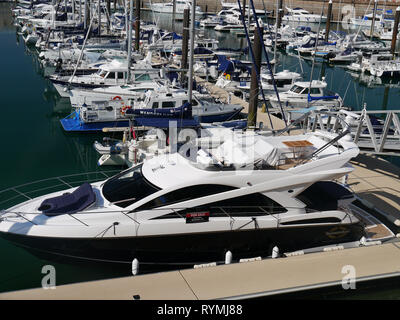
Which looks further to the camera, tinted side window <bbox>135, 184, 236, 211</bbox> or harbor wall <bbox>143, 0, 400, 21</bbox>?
harbor wall <bbox>143, 0, 400, 21</bbox>

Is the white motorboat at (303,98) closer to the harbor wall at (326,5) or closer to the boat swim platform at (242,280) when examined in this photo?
the boat swim platform at (242,280)

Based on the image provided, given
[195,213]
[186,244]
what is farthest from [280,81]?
[186,244]

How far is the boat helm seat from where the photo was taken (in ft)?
31.2

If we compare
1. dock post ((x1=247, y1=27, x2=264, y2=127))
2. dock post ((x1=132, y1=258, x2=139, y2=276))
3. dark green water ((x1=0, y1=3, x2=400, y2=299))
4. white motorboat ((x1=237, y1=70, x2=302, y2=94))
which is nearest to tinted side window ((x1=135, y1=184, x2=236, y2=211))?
dock post ((x1=132, y1=258, x2=139, y2=276))

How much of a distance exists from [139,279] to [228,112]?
45.8 ft

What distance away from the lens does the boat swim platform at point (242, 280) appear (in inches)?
318

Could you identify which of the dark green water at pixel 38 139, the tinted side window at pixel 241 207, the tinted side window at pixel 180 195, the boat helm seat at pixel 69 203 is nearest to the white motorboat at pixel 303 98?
the dark green water at pixel 38 139

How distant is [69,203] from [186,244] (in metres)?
2.59

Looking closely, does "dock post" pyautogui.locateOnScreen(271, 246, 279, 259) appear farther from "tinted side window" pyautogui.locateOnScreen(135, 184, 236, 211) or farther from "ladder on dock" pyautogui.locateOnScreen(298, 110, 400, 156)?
"ladder on dock" pyautogui.locateOnScreen(298, 110, 400, 156)

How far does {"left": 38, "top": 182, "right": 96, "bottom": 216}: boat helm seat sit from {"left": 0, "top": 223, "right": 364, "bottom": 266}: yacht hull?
2.16 ft

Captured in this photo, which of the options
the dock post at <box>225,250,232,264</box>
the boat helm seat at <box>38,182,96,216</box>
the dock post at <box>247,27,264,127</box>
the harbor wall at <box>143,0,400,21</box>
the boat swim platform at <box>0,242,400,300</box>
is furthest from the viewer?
the harbor wall at <box>143,0,400,21</box>

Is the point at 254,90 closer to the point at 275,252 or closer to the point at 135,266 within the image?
the point at 275,252
